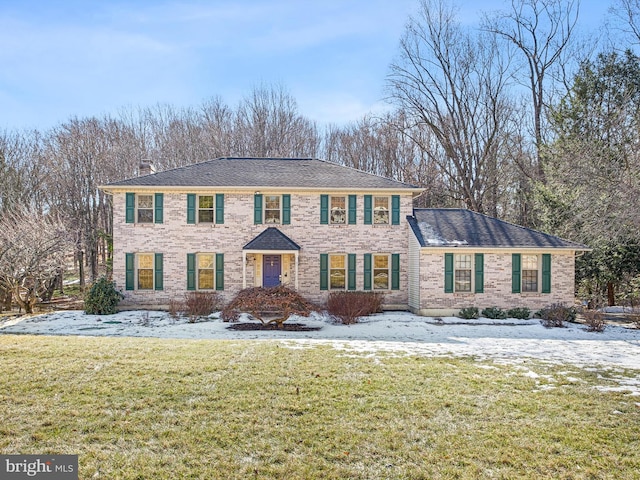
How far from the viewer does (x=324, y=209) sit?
55.2 ft

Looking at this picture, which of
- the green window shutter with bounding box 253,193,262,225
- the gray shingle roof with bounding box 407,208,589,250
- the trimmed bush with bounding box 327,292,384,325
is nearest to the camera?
the trimmed bush with bounding box 327,292,384,325

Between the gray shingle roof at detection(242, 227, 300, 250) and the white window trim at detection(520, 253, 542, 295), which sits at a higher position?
the gray shingle roof at detection(242, 227, 300, 250)

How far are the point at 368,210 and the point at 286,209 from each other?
335 centimetres

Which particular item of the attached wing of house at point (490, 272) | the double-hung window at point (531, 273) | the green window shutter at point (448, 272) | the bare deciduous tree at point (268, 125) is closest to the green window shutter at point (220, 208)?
the attached wing of house at point (490, 272)

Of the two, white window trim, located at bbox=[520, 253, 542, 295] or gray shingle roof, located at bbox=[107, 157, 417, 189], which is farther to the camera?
gray shingle roof, located at bbox=[107, 157, 417, 189]

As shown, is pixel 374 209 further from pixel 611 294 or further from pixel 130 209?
pixel 611 294

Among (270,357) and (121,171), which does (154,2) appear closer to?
(270,357)

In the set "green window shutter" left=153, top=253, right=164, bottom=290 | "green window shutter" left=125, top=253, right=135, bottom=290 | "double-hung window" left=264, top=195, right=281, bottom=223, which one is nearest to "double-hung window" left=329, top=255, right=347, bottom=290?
"double-hung window" left=264, top=195, right=281, bottom=223

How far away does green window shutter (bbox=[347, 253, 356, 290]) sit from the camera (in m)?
16.8

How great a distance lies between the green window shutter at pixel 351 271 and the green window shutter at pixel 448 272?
3.55 meters

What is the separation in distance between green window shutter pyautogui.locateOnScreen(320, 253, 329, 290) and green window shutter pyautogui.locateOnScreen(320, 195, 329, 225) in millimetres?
1347

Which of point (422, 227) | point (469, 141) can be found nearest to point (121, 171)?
point (422, 227)

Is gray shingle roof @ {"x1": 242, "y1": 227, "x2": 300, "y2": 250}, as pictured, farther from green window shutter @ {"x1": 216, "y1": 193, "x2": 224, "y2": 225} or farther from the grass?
the grass

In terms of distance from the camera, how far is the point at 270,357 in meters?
8.31
